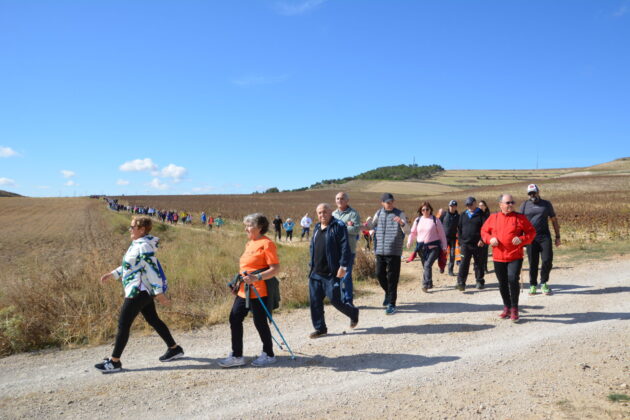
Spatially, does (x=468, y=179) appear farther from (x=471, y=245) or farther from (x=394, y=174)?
(x=471, y=245)

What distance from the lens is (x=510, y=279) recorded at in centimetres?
581

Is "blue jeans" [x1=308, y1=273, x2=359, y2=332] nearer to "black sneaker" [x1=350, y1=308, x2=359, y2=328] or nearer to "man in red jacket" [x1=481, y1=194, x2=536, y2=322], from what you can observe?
"black sneaker" [x1=350, y1=308, x2=359, y2=328]

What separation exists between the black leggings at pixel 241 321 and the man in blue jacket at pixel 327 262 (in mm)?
1030

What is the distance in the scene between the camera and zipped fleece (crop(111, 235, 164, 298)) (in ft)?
14.3

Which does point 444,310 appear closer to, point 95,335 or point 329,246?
point 329,246

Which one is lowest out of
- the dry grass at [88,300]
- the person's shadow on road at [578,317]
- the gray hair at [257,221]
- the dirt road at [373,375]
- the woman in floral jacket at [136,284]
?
the dirt road at [373,375]

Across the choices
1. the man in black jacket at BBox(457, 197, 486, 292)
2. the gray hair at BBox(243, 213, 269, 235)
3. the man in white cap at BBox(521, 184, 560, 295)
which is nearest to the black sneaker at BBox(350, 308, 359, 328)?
the gray hair at BBox(243, 213, 269, 235)

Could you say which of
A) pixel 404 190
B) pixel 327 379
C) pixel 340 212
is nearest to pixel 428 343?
pixel 327 379

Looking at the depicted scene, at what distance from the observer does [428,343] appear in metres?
5.09

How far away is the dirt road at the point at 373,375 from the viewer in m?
3.52

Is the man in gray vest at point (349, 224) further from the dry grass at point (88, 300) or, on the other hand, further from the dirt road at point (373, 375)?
the dry grass at point (88, 300)

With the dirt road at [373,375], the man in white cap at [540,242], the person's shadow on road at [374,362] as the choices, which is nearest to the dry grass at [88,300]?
the dirt road at [373,375]

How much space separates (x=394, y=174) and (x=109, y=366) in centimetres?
13880

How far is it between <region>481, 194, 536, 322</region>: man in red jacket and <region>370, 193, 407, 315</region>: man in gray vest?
134 cm
